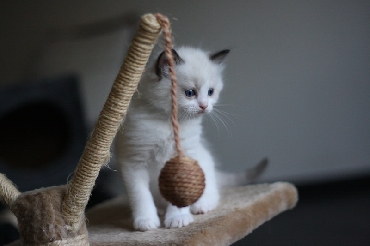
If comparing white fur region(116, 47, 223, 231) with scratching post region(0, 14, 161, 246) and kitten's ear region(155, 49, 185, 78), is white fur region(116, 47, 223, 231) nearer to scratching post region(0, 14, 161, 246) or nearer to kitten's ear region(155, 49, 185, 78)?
kitten's ear region(155, 49, 185, 78)

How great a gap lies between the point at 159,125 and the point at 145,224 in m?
0.32

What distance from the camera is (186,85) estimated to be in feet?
4.43

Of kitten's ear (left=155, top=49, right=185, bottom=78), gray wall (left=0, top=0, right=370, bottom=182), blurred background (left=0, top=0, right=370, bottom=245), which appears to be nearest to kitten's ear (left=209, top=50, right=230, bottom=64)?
kitten's ear (left=155, top=49, right=185, bottom=78)

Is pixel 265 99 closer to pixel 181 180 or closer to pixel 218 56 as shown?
pixel 218 56

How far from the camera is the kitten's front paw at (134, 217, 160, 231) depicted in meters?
1.36

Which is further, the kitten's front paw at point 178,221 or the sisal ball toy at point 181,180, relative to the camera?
the kitten's front paw at point 178,221

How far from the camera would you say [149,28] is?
911mm

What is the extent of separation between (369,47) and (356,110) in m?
0.34

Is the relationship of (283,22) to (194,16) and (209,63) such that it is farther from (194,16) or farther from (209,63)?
(209,63)

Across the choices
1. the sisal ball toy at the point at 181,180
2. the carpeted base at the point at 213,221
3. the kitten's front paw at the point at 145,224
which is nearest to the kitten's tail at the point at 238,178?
the carpeted base at the point at 213,221

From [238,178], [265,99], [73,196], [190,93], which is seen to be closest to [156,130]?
[190,93]

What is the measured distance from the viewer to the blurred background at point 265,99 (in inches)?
90.2

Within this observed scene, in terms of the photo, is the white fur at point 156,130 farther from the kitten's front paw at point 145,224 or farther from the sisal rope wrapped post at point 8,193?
the sisal rope wrapped post at point 8,193

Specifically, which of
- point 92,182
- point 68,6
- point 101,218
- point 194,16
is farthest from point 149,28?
point 68,6
